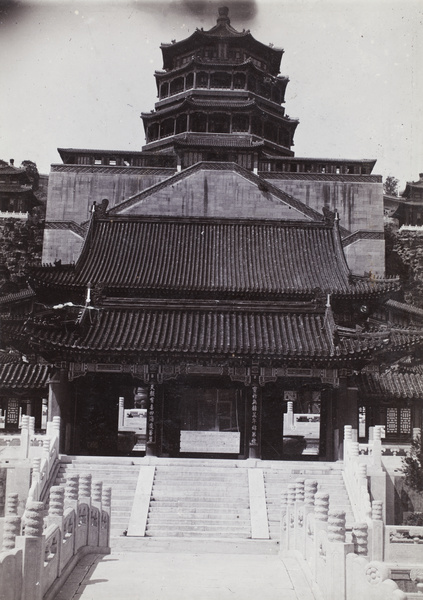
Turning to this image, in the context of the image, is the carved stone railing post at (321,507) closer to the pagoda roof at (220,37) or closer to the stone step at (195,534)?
the stone step at (195,534)

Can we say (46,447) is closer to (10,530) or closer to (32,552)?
(10,530)

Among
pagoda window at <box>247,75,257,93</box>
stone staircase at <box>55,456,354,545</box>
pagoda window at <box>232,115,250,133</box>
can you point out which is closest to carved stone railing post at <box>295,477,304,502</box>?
stone staircase at <box>55,456,354,545</box>

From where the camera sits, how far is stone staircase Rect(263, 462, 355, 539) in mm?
18609

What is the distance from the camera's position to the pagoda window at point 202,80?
43.3 metres

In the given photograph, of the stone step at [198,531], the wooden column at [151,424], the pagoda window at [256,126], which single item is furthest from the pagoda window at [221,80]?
the stone step at [198,531]

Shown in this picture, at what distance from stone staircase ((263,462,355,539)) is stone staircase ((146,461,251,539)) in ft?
2.07

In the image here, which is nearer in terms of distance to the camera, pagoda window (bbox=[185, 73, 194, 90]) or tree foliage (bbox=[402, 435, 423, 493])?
tree foliage (bbox=[402, 435, 423, 493])

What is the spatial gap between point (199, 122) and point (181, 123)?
1204 mm

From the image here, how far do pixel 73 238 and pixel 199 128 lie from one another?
10.6 metres

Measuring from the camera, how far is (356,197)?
41.7m

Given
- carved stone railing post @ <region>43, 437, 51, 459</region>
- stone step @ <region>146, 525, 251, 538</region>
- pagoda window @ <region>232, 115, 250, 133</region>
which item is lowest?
stone step @ <region>146, 525, 251, 538</region>

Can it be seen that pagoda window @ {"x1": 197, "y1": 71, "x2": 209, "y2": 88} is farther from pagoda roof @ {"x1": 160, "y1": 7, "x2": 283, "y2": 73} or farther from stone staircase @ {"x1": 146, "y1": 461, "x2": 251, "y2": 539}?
stone staircase @ {"x1": 146, "y1": 461, "x2": 251, "y2": 539}

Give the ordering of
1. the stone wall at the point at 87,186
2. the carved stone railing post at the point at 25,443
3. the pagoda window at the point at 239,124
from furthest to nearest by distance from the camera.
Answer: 1. the pagoda window at the point at 239,124
2. the stone wall at the point at 87,186
3. the carved stone railing post at the point at 25,443

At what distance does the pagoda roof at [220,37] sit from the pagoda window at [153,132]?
3.65 meters
